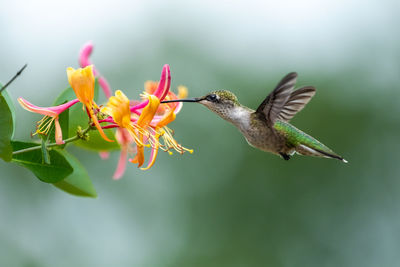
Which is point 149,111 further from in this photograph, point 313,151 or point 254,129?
point 313,151

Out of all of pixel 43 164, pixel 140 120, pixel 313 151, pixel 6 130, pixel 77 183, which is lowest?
pixel 77 183

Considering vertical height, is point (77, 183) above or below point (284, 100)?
below

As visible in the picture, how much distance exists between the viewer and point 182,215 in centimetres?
1020

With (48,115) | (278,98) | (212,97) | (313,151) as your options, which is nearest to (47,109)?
(48,115)

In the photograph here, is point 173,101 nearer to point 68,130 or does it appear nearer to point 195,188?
point 68,130

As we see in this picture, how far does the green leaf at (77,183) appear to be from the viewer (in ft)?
6.70

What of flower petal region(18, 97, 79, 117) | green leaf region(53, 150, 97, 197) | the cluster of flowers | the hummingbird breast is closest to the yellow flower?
the cluster of flowers

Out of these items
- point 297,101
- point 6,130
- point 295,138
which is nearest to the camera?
point 6,130

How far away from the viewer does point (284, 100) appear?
2201 mm

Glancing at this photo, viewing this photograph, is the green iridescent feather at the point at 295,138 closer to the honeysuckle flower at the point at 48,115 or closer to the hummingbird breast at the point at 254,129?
the hummingbird breast at the point at 254,129

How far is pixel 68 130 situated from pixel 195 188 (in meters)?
8.61

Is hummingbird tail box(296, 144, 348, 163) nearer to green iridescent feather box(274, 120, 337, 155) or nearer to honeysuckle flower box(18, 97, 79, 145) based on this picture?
green iridescent feather box(274, 120, 337, 155)

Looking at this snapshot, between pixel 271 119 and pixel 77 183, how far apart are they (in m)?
0.91

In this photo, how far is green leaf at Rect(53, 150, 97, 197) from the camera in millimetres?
2043
